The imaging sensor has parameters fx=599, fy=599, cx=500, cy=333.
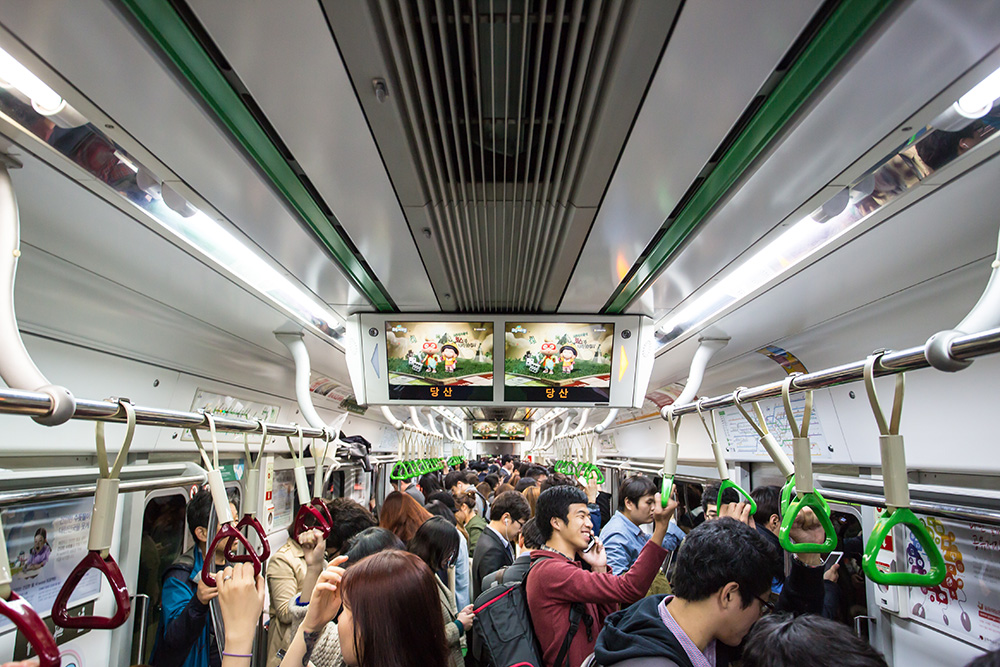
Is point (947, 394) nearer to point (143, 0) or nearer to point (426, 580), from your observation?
point (426, 580)

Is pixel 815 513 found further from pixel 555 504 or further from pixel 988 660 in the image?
pixel 555 504

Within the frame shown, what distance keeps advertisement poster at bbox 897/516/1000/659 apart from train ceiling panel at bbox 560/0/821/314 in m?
2.49

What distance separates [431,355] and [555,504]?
1694mm

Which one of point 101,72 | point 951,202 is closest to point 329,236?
point 101,72

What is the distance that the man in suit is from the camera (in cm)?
513

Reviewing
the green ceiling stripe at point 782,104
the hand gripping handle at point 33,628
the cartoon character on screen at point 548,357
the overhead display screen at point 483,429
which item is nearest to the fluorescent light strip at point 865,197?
the green ceiling stripe at point 782,104

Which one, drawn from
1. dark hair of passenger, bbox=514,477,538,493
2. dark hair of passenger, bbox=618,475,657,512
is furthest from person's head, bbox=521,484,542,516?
dark hair of passenger, bbox=618,475,657,512

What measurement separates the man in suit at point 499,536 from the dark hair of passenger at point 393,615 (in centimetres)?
308

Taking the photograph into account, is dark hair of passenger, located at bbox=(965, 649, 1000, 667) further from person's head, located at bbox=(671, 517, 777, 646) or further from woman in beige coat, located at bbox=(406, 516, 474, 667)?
woman in beige coat, located at bbox=(406, 516, 474, 667)

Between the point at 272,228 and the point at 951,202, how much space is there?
110 inches

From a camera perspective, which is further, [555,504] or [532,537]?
[532,537]

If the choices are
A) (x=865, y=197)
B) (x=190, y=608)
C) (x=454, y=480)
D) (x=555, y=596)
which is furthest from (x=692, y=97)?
(x=454, y=480)

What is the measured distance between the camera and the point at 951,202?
221 centimetres

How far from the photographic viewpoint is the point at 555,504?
3.53 metres
